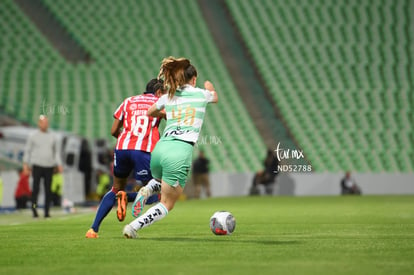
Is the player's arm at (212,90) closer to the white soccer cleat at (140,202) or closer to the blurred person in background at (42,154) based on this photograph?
the white soccer cleat at (140,202)

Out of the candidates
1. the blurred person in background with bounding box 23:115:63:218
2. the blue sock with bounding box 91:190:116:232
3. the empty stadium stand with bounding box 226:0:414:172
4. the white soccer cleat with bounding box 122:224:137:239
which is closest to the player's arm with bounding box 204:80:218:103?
the white soccer cleat with bounding box 122:224:137:239

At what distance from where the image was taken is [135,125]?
368 inches

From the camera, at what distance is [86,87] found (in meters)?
30.1

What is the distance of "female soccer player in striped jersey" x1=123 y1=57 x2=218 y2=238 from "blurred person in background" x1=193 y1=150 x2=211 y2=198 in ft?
57.2

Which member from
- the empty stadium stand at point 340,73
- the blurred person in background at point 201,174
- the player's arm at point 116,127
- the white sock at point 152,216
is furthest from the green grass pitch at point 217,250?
the empty stadium stand at point 340,73

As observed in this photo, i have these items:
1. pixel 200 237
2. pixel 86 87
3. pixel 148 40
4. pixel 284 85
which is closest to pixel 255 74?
pixel 284 85

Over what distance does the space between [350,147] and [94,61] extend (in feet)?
34.0

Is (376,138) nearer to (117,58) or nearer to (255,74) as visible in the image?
(255,74)

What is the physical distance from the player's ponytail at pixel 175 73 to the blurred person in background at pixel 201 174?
57.2ft

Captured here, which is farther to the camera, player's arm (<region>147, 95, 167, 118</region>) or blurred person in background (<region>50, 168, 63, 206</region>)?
blurred person in background (<region>50, 168, 63, 206</region>)

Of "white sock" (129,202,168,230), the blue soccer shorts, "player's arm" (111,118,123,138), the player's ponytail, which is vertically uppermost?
the player's ponytail

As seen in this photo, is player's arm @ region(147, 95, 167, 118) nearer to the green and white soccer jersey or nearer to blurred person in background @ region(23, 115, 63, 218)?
the green and white soccer jersey

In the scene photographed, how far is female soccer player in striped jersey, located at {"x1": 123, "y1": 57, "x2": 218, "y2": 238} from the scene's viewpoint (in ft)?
26.6

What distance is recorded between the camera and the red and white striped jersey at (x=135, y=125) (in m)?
9.30
